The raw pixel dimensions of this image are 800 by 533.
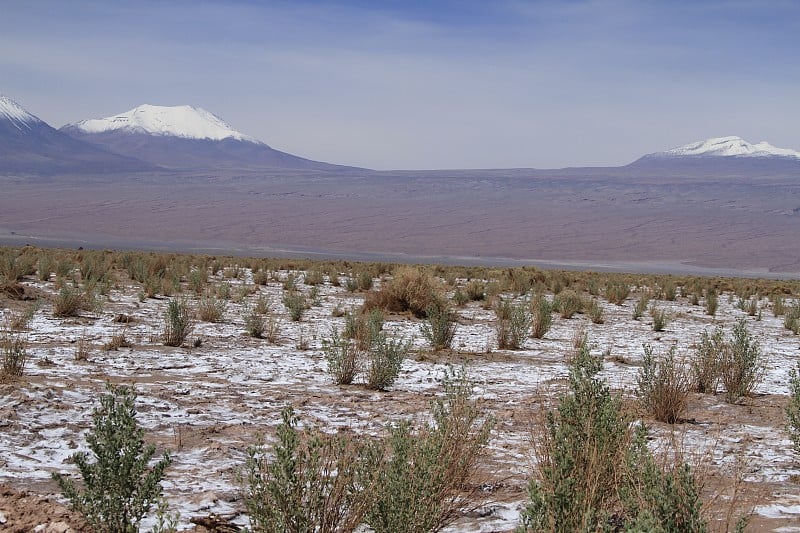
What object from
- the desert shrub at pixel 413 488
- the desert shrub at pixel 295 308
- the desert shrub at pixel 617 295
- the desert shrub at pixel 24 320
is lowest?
the desert shrub at pixel 617 295

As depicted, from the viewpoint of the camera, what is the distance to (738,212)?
10781cm

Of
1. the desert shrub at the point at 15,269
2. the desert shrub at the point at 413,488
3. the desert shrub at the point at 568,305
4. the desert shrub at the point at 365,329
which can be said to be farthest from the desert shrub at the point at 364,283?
the desert shrub at the point at 413,488

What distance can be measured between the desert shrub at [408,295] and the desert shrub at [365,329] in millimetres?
3757

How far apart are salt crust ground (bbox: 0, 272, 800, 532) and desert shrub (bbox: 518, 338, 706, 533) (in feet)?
1.42

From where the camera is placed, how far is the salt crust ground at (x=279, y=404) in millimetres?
5027

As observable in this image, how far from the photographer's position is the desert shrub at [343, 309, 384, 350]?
383 inches

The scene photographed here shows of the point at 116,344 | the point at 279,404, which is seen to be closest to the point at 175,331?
the point at 116,344

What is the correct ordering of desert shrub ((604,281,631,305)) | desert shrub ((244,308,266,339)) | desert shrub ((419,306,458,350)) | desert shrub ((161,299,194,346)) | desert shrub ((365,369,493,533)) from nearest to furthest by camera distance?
desert shrub ((365,369,493,533)) < desert shrub ((161,299,194,346)) < desert shrub ((419,306,458,350)) < desert shrub ((244,308,266,339)) < desert shrub ((604,281,631,305))

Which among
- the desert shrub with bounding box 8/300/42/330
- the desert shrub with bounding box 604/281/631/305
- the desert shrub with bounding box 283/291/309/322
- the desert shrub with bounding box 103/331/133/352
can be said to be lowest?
the desert shrub with bounding box 604/281/631/305

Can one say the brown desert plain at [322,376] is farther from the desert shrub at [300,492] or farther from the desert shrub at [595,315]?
the desert shrub at [300,492]

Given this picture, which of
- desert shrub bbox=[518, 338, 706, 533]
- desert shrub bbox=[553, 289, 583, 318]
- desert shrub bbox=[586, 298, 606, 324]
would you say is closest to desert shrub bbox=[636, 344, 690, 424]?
desert shrub bbox=[518, 338, 706, 533]

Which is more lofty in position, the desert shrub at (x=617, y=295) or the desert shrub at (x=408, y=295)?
the desert shrub at (x=408, y=295)

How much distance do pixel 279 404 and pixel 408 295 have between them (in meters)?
8.84

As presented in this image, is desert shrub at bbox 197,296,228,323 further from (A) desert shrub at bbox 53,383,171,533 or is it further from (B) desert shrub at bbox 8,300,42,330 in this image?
(A) desert shrub at bbox 53,383,171,533
